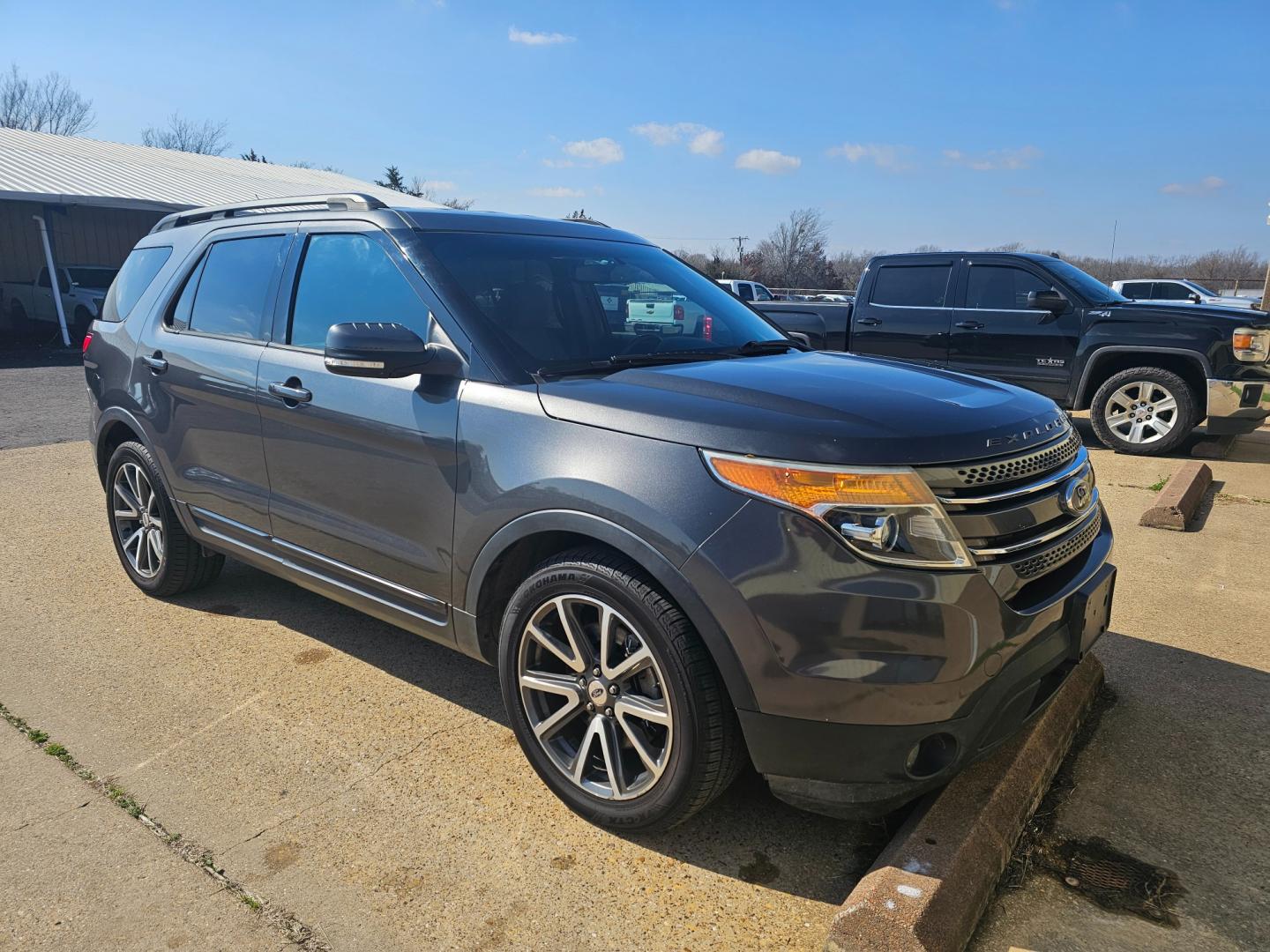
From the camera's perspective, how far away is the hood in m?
2.27

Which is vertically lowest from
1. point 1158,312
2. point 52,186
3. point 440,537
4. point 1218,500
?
point 1218,500

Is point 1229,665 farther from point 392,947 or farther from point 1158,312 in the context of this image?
point 1158,312

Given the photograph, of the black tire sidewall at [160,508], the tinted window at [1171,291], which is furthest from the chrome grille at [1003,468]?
the tinted window at [1171,291]

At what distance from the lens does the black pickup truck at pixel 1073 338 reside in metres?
8.13

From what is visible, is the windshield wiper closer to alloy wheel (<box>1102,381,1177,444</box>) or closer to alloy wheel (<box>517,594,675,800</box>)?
alloy wheel (<box>517,594,675,800</box>)

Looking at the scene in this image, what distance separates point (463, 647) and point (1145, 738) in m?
2.42

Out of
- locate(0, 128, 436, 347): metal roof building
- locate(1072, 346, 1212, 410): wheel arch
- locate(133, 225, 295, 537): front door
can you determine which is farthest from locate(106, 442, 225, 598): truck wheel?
locate(0, 128, 436, 347): metal roof building

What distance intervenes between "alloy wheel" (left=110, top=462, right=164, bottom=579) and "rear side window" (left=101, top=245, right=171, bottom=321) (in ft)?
2.71

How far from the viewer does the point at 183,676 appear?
374 centimetres

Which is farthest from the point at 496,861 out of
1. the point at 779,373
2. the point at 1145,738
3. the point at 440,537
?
the point at 1145,738

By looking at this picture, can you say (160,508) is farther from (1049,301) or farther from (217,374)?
(1049,301)

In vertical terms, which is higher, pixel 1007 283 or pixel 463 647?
pixel 1007 283

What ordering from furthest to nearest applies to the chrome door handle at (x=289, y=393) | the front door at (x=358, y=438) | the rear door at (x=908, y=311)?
1. the rear door at (x=908, y=311)
2. the chrome door handle at (x=289, y=393)
3. the front door at (x=358, y=438)

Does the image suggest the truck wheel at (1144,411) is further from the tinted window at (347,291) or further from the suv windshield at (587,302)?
the tinted window at (347,291)
